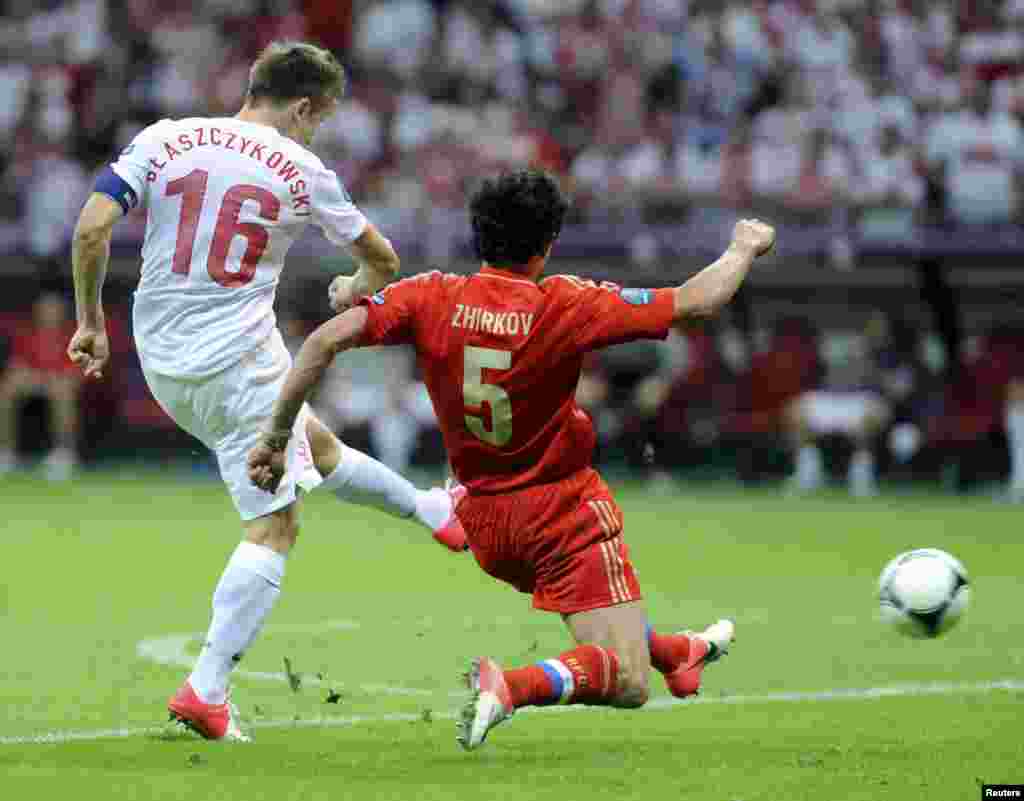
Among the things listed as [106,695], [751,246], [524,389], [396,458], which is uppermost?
[751,246]

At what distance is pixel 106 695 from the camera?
8266 mm

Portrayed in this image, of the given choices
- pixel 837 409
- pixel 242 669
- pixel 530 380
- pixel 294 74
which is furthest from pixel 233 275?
pixel 837 409

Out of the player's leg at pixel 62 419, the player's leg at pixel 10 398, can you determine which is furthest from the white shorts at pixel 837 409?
the player's leg at pixel 10 398

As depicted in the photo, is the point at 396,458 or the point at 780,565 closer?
→ the point at 780,565

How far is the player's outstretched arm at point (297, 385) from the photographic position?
6.57 meters

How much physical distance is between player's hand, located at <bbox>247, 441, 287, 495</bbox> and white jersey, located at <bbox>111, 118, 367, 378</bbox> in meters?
0.68

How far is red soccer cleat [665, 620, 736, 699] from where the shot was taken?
7.33 metres

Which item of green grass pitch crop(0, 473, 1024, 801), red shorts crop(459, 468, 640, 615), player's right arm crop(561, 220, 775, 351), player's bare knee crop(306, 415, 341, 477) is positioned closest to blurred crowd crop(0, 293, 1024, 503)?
green grass pitch crop(0, 473, 1024, 801)

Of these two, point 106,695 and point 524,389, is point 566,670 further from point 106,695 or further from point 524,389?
point 106,695

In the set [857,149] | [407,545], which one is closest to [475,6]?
[857,149]

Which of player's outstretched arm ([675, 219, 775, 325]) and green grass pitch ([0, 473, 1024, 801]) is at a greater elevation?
player's outstretched arm ([675, 219, 775, 325])

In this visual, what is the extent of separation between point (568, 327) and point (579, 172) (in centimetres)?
1566

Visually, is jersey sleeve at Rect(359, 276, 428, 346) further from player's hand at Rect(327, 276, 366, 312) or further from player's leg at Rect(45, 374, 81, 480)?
player's leg at Rect(45, 374, 81, 480)

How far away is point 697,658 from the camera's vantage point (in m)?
7.41
